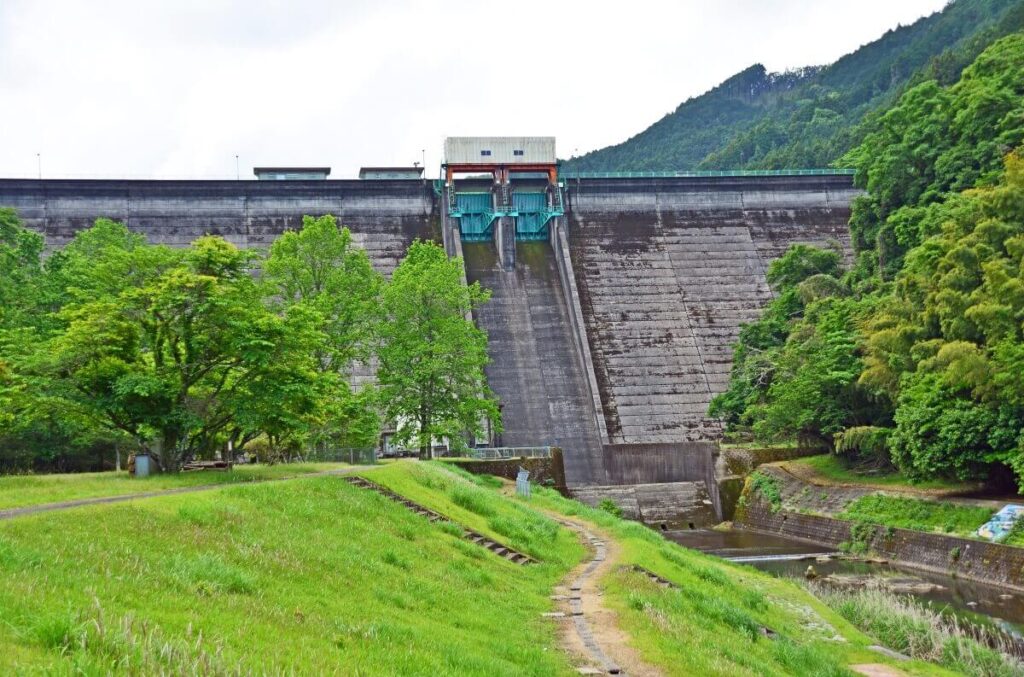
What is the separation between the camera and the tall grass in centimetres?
1914

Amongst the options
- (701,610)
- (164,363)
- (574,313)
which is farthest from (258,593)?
(574,313)

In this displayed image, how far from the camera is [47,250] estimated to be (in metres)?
57.1

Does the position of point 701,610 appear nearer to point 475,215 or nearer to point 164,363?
point 164,363

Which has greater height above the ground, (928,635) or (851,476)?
(851,476)

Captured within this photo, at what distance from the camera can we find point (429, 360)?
1660 inches

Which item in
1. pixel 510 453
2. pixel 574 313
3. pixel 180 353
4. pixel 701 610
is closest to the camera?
pixel 701 610

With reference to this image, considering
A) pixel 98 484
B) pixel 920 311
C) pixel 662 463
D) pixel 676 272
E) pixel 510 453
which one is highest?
pixel 676 272

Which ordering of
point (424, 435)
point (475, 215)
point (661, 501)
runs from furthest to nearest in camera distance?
point (475, 215), point (661, 501), point (424, 435)

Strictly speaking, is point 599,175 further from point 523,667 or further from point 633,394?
point 523,667

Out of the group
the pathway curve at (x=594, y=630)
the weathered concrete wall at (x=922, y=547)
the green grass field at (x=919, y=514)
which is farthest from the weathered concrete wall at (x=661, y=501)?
the pathway curve at (x=594, y=630)

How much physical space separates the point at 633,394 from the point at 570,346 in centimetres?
463

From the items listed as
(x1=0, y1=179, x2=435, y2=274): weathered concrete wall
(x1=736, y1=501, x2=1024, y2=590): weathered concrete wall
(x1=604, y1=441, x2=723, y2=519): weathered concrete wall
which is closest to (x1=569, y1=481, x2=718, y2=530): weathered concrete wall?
(x1=604, y1=441, x2=723, y2=519): weathered concrete wall

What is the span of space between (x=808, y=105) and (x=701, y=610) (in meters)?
108

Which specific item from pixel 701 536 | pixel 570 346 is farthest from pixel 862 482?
pixel 570 346
